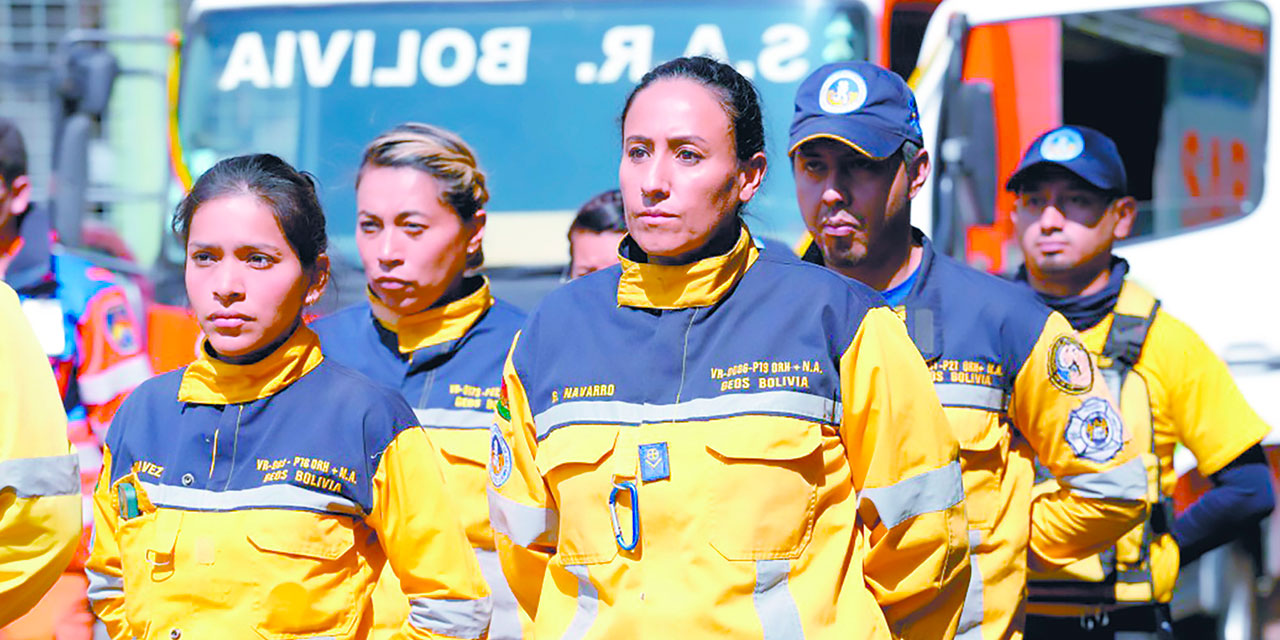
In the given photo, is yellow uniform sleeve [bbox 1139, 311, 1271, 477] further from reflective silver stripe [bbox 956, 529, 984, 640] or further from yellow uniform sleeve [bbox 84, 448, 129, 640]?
yellow uniform sleeve [bbox 84, 448, 129, 640]

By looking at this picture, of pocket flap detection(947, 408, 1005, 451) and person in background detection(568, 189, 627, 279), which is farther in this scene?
person in background detection(568, 189, 627, 279)

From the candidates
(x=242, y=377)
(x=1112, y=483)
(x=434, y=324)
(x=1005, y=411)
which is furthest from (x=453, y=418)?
(x=1112, y=483)

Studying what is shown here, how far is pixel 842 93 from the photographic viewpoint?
3887 mm

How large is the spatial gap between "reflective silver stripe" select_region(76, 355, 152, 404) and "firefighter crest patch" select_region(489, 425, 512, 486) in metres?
1.92

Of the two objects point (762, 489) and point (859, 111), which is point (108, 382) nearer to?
point (859, 111)

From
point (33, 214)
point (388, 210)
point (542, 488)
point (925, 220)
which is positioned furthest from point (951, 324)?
point (925, 220)

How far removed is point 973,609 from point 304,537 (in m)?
1.32

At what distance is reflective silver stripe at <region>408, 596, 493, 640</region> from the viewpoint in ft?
11.1

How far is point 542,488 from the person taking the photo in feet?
10.7

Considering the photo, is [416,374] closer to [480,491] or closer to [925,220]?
[480,491]

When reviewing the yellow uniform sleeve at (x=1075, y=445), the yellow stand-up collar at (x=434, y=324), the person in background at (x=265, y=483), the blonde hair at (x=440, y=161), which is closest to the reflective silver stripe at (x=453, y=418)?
the yellow stand-up collar at (x=434, y=324)

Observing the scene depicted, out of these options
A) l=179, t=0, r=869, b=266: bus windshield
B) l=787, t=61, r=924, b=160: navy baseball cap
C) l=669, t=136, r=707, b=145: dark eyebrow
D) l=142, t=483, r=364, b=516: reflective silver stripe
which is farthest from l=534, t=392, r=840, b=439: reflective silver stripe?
l=179, t=0, r=869, b=266: bus windshield

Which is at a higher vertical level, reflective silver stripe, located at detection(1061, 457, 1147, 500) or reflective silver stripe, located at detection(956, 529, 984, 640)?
reflective silver stripe, located at detection(1061, 457, 1147, 500)

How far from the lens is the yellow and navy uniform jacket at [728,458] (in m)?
2.98
